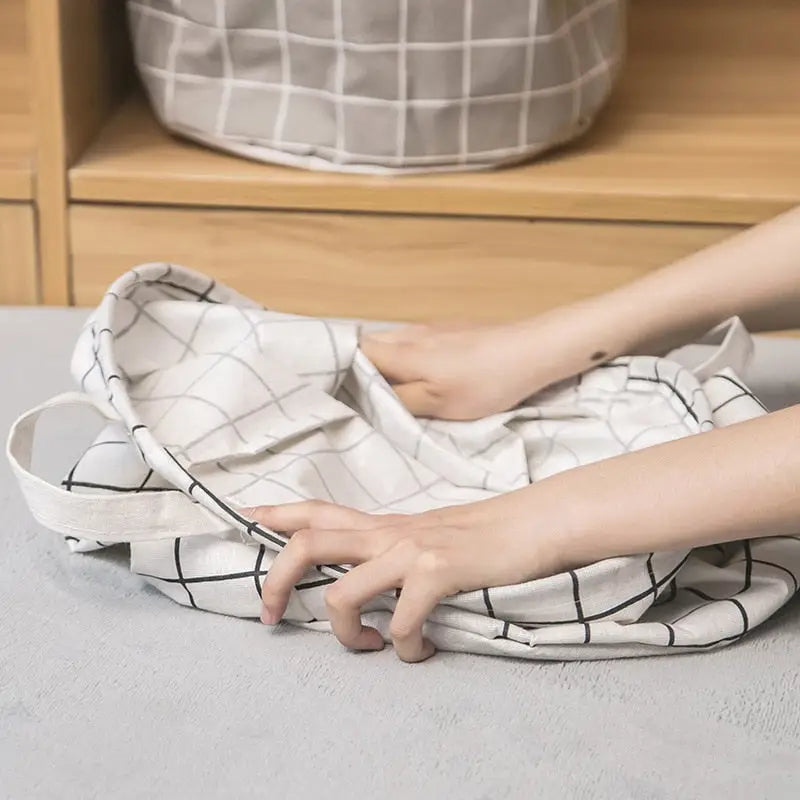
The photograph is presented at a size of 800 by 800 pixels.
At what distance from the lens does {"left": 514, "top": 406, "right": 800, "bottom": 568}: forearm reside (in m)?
0.59

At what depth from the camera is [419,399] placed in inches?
31.7

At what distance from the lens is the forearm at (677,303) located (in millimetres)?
803

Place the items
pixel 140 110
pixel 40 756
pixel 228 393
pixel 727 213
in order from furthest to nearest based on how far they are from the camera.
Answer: pixel 140 110
pixel 727 213
pixel 228 393
pixel 40 756

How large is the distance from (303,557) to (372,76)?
0.59 meters

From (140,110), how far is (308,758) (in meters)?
0.91

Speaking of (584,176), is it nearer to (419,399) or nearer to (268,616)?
(419,399)

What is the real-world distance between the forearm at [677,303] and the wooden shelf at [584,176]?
0.31 meters

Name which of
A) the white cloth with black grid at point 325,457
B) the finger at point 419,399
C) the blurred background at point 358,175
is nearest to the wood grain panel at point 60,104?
the blurred background at point 358,175

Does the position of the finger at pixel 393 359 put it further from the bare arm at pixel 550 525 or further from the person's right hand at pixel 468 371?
the bare arm at pixel 550 525

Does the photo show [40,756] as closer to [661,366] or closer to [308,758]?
[308,758]

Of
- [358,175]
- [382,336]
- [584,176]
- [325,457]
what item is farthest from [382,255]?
[325,457]

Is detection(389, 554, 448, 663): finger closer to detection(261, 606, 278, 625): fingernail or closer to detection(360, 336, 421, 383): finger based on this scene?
detection(261, 606, 278, 625): fingernail

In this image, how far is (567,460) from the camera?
75 cm

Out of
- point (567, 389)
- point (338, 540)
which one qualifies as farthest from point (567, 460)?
point (338, 540)
